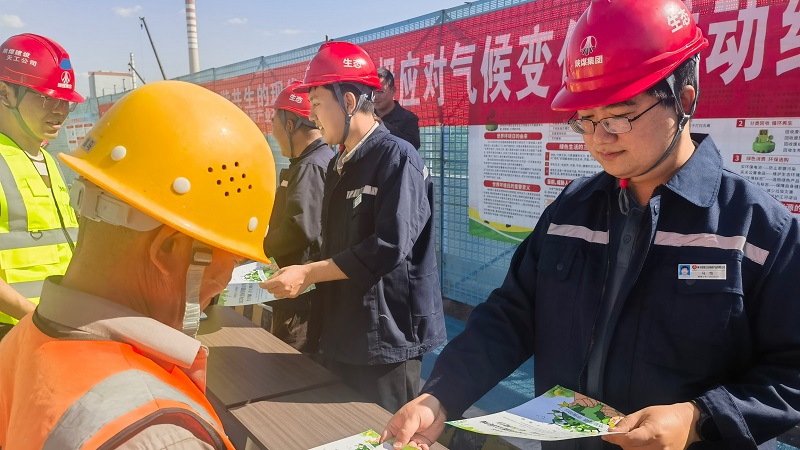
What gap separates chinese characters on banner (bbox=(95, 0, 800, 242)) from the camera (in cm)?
270

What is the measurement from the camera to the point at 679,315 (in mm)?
1297

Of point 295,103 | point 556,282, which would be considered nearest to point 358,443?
point 556,282

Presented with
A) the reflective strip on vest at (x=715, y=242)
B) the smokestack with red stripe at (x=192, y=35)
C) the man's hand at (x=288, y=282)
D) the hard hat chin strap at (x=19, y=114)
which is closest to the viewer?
the reflective strip on vest at (x=715, y=242)

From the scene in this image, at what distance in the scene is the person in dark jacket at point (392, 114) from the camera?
4.37 meters

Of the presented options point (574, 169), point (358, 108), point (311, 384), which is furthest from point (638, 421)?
point (574, 169)

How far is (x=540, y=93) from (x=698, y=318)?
294cm

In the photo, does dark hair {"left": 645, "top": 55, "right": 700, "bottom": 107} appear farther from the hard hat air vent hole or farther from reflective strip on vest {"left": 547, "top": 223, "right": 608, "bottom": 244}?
the hard hat air vent hole

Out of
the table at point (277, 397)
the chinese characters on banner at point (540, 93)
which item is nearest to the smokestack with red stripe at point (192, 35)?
the chinese characters on banner at point (540, 93)

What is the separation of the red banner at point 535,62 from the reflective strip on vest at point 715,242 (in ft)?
1.60

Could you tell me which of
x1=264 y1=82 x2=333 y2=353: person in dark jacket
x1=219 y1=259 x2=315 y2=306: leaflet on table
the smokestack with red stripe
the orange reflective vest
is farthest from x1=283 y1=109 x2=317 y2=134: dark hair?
the smokestack with red stripe

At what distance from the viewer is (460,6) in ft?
14.9

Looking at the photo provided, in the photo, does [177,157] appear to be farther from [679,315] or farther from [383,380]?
[383,380]

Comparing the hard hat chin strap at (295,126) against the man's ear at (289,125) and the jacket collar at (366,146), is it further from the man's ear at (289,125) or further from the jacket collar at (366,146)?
the jacket collar at (366,146)

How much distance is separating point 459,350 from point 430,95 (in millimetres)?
3827
